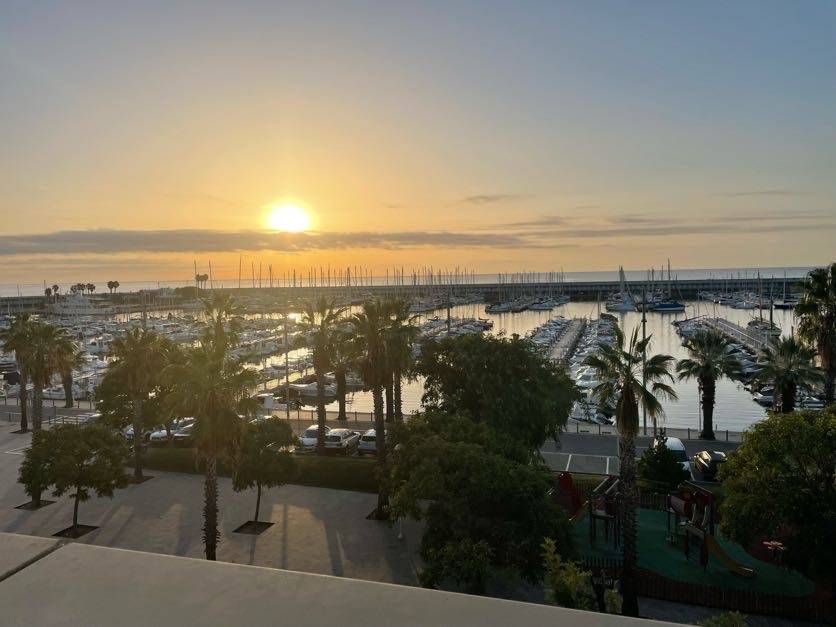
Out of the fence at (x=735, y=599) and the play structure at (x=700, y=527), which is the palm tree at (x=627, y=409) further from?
the play structure at (x=700, y=527)

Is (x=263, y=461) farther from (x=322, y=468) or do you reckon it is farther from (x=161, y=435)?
(x=161, y=435)

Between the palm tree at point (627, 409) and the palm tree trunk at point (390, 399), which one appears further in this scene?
the palm tree trunk at point (390, 399)

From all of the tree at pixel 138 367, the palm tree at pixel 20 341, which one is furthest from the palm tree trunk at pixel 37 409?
the tree at pixel 138 367

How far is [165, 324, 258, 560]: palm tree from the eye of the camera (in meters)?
18.3

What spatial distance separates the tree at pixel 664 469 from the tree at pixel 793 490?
7.89 meters

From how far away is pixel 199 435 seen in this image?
725 inches

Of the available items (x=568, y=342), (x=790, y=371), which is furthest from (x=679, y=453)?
(x=568, y=342)

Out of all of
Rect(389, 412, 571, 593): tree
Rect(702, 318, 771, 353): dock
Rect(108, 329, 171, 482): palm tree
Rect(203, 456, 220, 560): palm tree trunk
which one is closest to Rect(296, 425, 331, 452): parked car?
Rect(108, 329, 171, 482): palm tree

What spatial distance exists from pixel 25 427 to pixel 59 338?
6990mm

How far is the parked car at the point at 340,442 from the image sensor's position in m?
32.8

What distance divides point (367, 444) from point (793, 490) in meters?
21.3

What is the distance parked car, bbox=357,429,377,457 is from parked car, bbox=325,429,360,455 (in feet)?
1.53

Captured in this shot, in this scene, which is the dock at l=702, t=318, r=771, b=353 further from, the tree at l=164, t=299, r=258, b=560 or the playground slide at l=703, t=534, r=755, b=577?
the tree at l=164, t=299, r=258, b=560

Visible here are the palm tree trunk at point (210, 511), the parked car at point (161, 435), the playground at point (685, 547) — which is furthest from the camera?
the parked car at point (161, 435)
